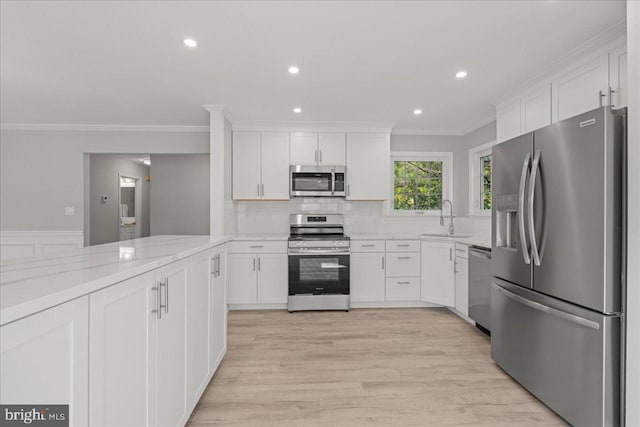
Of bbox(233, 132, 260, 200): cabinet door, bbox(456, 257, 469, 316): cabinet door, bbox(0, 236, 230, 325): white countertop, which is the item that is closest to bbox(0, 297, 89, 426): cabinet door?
bbox(0, 236, 230, 325): white countertop

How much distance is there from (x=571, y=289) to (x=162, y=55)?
A: 9.94 ft

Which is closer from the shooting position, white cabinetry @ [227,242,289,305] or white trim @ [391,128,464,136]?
white cabinetry @ [227,242,289,305]

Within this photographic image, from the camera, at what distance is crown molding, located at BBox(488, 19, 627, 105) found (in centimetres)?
214

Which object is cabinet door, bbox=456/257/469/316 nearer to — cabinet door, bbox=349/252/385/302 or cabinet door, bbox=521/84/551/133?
cabinet door, bbox=349/252/385/302

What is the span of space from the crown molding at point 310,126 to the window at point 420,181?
1.98 ft

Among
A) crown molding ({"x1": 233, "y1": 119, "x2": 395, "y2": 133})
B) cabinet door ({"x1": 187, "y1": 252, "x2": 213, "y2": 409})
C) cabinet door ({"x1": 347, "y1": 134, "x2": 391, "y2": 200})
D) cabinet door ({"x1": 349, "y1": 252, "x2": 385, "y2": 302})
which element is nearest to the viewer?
cabinet door ({"x1": 187, "y1": 252, "x2": 213, "y2": 409})

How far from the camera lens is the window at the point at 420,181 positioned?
4.91 meters

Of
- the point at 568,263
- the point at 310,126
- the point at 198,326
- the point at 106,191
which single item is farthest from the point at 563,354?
the point at 106,191

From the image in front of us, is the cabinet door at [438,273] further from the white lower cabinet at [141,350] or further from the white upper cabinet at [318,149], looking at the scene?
the white lower cabinet at [141,350]

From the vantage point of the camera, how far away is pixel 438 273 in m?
4.02

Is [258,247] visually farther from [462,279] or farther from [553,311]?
[553,311]

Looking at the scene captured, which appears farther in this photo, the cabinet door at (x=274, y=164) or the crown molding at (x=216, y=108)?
the cabinet door at (x=274, y=164)

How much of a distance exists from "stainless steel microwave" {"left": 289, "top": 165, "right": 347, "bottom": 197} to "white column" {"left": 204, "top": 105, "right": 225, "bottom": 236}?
3.16ft

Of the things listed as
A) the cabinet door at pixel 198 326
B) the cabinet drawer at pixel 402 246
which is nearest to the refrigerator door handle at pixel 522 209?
the cabinet door at pixel 198 326
